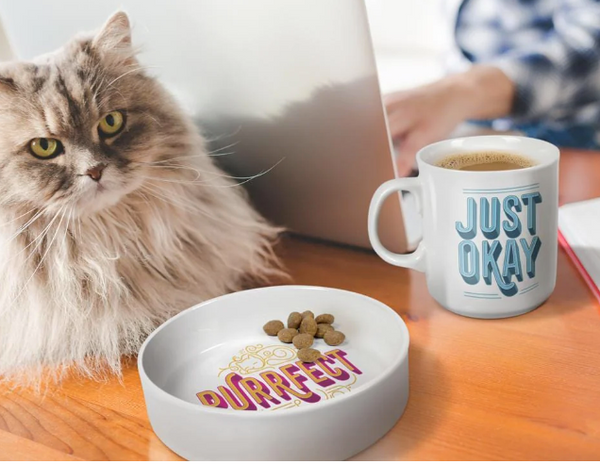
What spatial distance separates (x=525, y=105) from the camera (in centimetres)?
137

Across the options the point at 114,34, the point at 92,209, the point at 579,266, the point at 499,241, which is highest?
the point at 114,34

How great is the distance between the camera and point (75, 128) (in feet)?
2.29

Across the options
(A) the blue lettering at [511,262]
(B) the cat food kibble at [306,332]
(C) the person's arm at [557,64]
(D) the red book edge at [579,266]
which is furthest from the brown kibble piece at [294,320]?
(C) the person's arm at [557,64]

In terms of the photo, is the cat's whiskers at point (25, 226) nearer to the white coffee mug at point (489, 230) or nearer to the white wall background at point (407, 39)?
the white coffee mug at point (489, 230)

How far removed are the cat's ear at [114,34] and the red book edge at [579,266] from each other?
629 millimetres

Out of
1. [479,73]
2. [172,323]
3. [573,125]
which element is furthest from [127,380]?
[573,125]

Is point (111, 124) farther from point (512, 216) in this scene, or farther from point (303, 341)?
point (512, 216)

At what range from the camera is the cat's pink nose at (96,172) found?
2.27 ft

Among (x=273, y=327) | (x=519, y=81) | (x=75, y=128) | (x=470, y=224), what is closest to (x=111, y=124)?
(x=75, y=128)

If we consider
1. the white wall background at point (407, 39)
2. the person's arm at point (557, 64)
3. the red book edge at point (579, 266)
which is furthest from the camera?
the white wall background at point (407, 39)

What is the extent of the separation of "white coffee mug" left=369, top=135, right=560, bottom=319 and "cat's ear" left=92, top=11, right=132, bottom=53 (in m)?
0.35

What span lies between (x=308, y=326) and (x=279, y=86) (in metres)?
0.31

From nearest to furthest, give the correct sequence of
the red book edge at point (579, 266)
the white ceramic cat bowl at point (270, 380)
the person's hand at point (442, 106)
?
the white ceramic cat bowl at point (270, 380) → the red book edge at point (579, 266) → the person's hand at point (442, 106)

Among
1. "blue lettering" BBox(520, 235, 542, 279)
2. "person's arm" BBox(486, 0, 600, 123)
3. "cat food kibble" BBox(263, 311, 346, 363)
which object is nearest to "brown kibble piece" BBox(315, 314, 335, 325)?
"cat food kibble" BBox(263, 311, 346, 363)
